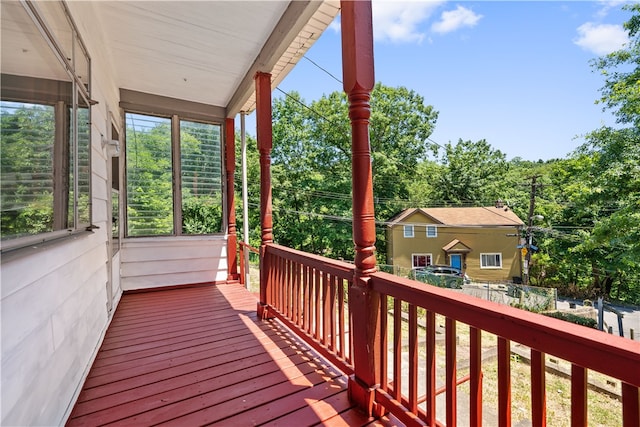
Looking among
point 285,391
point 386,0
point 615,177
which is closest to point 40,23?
point 386,0

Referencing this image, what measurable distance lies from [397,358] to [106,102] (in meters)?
3.72

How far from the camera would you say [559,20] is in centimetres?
879

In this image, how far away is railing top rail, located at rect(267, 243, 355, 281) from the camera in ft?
6.45

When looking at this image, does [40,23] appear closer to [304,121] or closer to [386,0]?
[386,0]

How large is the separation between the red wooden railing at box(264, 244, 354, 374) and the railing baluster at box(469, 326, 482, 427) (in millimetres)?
816

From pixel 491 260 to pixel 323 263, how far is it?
64.1 ft

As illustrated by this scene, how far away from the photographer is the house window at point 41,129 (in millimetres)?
1040

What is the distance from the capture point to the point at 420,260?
1898 centimetres

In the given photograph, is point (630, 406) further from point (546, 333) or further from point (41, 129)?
point (41, 129)

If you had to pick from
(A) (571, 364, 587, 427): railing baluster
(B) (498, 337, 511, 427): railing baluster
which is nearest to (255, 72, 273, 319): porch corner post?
(B) (498, 337, 511, 427): railing baluster

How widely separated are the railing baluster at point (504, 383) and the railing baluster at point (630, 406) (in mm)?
323

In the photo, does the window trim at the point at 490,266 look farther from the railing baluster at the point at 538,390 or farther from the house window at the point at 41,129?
the house window at the point at 41,129

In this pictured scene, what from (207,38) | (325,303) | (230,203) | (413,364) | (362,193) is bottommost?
(413,364)

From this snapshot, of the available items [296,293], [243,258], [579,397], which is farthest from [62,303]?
[243,258]
